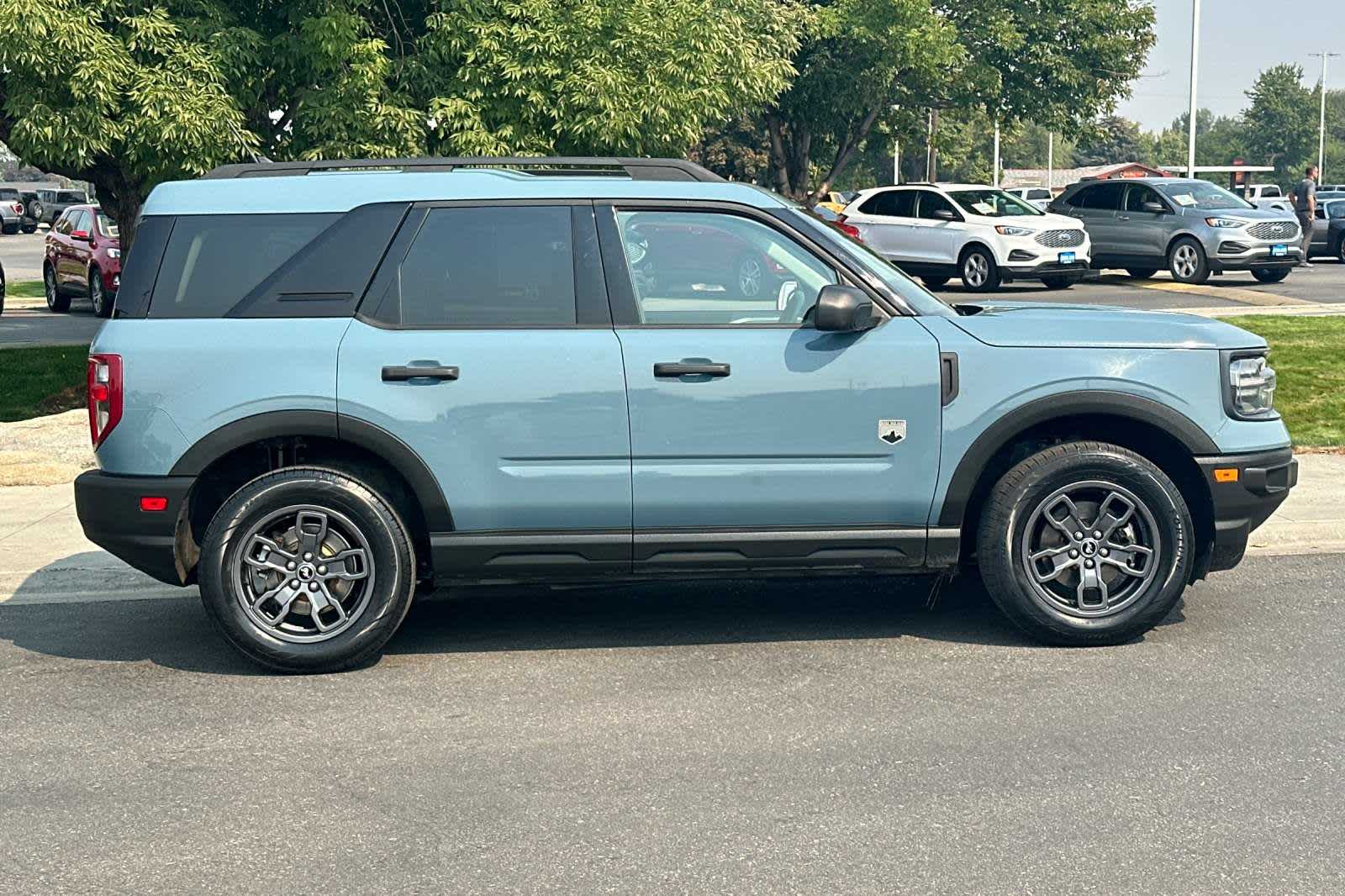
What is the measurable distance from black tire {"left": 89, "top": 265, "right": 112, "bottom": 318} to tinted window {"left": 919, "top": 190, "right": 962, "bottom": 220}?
12.9 m

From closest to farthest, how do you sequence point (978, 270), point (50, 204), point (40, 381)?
point (40, 381)
point (978, 270)
point (50, 204)

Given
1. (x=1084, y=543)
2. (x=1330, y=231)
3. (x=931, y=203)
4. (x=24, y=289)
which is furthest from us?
(x=1330, y=231)

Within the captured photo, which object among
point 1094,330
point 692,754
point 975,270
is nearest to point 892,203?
point 975,270

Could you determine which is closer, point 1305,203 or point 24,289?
point 1305,203

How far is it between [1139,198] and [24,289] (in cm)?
2103

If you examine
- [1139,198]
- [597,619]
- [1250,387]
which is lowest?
[597,619]

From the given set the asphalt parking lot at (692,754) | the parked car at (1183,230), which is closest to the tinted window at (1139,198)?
the parked car at (1183,230)

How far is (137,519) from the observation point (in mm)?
6312

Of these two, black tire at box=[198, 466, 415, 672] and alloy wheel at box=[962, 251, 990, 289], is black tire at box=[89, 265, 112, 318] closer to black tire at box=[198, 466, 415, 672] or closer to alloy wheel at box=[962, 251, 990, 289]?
alloy wheel at box=[962, 251, 990, 289]

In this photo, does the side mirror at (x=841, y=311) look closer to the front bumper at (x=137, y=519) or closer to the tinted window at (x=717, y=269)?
the tinted window at (x=717, y=269)

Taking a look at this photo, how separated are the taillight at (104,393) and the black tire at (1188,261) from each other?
913 inches

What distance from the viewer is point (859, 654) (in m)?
6.56

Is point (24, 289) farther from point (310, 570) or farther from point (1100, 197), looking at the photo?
point (310, 570)

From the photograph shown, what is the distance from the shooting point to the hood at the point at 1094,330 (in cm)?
650
